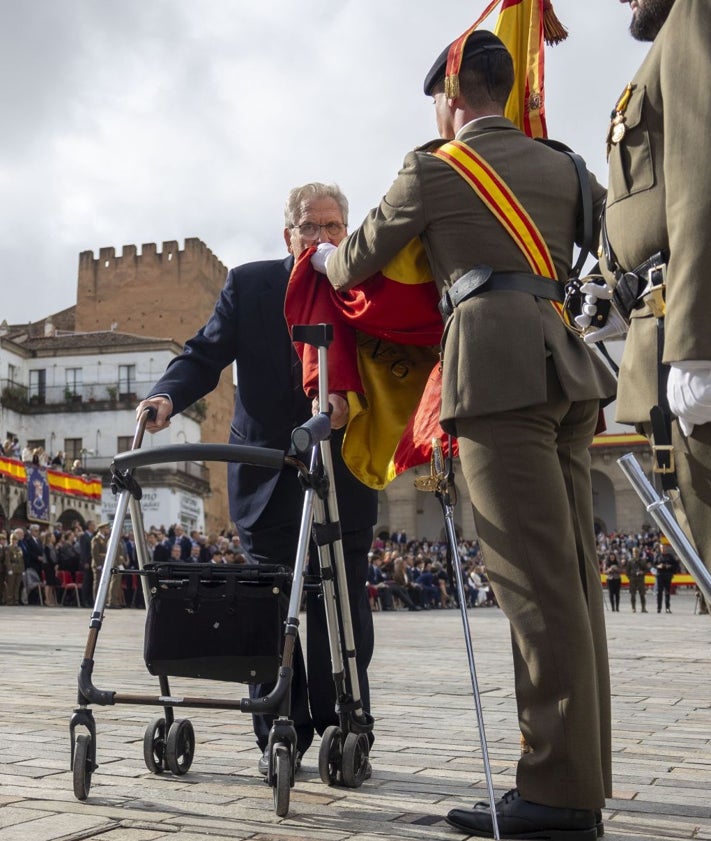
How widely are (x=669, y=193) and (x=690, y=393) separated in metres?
0.45

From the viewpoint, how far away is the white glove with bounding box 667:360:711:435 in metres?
2.45

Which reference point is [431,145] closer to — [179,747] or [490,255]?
[490,255]

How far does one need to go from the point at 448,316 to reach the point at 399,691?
14.1 feet

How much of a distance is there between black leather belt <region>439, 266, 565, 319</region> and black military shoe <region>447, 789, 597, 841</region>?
147cm

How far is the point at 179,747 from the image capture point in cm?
405

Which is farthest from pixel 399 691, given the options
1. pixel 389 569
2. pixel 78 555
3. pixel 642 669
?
pixel 389 569

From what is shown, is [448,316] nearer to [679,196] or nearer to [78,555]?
[679,196]

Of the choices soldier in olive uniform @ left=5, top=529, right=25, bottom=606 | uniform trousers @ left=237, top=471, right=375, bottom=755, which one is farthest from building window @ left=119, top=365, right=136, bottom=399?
uniform trousers @ left=237, top=471, right=375, bottom=755

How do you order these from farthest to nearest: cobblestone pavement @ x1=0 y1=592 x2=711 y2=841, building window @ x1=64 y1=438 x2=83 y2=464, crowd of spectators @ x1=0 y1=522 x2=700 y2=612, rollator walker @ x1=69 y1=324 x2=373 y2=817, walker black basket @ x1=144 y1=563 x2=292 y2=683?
building window @ x1=64 y1=438 x2=83 y2=464 → crowd of spectators @ x1=0 y1=522 x2=700 y2=612 → walker black basket @ x1=144 y1=563 x2=292 y2=683 → rollator walker @ x1=69 y1=324 x2=373 y2=817 → cobblestone pavement @ x1=0 y1=592 x2=711 y2=841

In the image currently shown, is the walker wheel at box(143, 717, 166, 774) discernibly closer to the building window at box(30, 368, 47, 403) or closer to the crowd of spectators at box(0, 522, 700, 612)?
the crowd of spectators at box(0, 522, 700, 612)

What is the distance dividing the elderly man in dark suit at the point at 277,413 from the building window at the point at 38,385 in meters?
66.3

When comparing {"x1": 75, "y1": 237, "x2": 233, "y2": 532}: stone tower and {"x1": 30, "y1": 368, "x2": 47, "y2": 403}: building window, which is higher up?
{"x1": 75, "y1": 237, "x2": 233, "y2": 532}: stone tower

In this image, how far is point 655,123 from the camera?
2715 mm

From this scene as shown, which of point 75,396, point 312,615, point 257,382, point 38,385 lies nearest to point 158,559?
point 257,382
